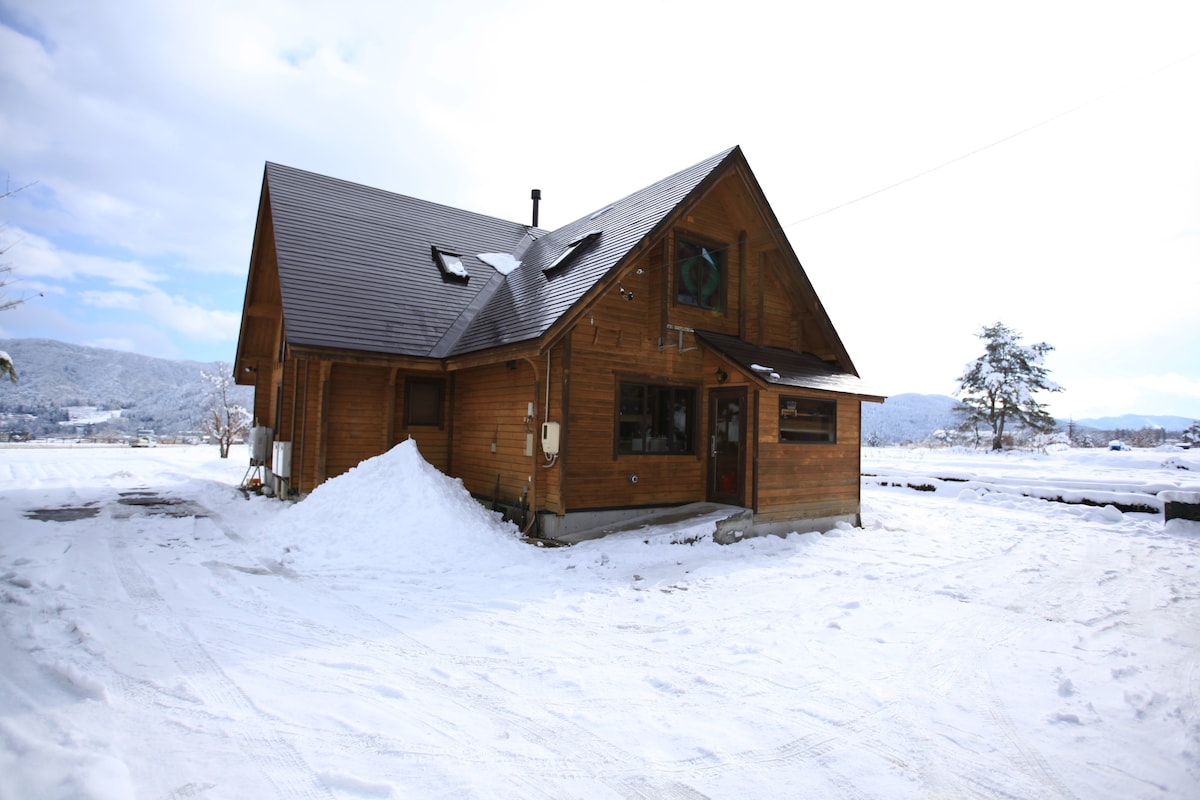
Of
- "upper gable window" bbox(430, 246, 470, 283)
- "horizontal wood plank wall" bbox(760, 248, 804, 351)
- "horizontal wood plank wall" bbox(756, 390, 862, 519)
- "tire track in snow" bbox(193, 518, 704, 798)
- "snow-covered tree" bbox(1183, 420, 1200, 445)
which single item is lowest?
"tire track in snow" bbox(193, 518, 704, 798)

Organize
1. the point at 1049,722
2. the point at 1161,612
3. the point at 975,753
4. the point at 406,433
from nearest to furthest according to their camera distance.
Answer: the point at 975,753
the point at 1049,722
the point at 1161,612
the point at 406,433

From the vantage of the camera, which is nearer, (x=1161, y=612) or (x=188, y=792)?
(x=188, y=792)

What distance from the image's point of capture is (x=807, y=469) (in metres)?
10.9

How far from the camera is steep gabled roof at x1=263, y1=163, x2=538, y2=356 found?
10602 millimetres

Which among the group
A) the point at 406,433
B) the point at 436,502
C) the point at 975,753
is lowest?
the point at 975,753

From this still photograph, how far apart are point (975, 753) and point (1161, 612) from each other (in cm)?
465

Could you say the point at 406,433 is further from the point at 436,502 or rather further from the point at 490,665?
the point at 490,665

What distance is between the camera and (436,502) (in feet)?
29.0

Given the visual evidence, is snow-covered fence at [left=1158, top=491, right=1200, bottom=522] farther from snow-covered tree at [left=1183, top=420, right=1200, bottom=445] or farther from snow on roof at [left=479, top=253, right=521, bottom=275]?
snow-covered tree at [left=1183, top=420, right=1200, bottom=445]

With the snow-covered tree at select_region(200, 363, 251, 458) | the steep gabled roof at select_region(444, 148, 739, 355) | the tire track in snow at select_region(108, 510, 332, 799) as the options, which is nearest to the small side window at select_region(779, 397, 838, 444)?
the steep gabled roof at select_region(444, 148, 739, 355)

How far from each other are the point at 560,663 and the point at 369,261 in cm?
1040

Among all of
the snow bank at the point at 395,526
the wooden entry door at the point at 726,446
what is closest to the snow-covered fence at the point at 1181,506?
the wooden entry door at the point at 726,446

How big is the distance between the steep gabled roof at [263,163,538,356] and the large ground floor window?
153 inches

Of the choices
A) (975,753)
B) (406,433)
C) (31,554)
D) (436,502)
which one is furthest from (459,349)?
(975,753)
